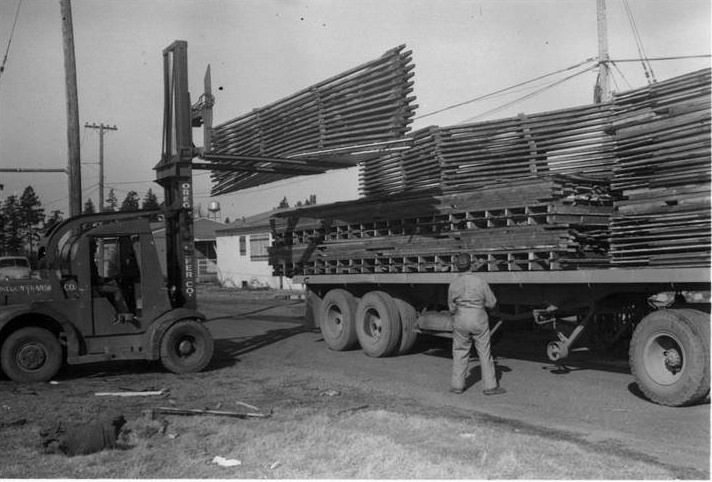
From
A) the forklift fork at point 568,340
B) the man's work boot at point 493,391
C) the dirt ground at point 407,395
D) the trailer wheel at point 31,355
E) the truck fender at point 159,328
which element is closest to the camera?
the dirt ground at point 407,395

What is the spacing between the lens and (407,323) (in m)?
11.9

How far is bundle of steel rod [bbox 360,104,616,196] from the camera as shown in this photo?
33.9ft

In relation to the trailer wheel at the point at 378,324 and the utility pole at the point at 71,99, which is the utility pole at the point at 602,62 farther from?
the utility pole at the point at 71,99

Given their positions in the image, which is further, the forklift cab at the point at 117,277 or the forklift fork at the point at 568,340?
the forklift cab at the point at 117,277

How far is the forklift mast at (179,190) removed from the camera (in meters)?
11.4

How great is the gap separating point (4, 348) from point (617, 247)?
7956 millimetres

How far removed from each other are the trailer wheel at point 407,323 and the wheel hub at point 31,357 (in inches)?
214

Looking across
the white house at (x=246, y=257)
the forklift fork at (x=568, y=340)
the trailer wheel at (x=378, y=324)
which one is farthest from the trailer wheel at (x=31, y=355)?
the white house at (x=246, y=257)

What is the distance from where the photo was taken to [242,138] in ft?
44.7

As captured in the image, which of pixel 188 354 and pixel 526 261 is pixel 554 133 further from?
pixel 188 354

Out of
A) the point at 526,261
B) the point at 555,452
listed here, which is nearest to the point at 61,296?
the point at 526,261

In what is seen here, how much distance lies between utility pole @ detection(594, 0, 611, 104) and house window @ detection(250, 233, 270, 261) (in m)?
21.9

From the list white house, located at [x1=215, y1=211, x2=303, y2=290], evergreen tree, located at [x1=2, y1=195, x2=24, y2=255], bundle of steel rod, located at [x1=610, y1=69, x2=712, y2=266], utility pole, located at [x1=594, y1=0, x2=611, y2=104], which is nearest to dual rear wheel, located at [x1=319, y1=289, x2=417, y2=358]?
bundle of steel rod, located at [x1=610, y1=69, x2=712, y2=266]

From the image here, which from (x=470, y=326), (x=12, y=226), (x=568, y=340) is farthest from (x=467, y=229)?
(x=12, y=226)
